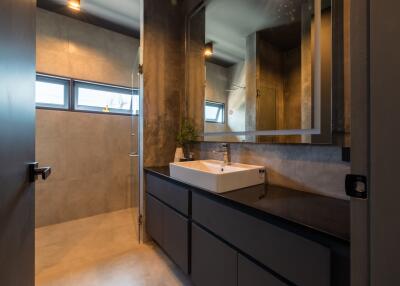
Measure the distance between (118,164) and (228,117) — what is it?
206 centimetres

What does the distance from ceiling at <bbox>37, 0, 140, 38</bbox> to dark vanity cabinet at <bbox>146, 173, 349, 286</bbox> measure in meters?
2.14

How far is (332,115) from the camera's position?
3.65ft

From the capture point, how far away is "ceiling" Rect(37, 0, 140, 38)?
2.39 metres

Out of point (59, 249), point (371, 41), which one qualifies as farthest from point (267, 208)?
point (59, 249)

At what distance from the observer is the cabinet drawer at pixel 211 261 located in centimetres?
110

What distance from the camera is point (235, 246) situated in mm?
1068

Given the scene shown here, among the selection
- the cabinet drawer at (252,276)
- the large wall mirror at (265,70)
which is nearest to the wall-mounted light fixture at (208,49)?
the large wall mirror at (265,70)

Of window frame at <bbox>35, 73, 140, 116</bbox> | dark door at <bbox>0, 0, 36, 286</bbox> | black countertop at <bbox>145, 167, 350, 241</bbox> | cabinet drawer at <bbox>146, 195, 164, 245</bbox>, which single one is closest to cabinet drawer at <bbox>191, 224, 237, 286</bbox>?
black countertop at <bbox>145, 167, 350, 241</bbox>

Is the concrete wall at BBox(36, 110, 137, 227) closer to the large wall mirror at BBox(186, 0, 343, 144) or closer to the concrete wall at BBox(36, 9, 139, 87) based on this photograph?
the concrete wall at BBox(36, 9, 139, 87)

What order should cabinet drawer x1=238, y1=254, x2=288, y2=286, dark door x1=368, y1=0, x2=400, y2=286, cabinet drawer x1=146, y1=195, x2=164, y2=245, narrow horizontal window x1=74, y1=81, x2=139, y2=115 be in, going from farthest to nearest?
narrow horizontal window x1=74, y1=81, x2=139, y2=115 < cabinet drawer x1=146, y1=195, x2=164, y2=245 < cabinet drawer x1=238, y1=254, x2=288, y2=286 < dark door x1=368, y1=0, x2=400, y2=286

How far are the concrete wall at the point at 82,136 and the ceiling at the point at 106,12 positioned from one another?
0.32 feet

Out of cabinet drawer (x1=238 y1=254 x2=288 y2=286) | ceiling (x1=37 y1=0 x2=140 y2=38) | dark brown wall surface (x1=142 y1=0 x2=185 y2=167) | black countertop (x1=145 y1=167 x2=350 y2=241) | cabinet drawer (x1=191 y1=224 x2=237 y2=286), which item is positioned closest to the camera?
black countertop (x1=145 y1=167 x2=350 y2=241)

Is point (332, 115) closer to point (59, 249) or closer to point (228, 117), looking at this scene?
point (228, 117)

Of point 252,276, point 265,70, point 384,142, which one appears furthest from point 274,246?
point 265,70
